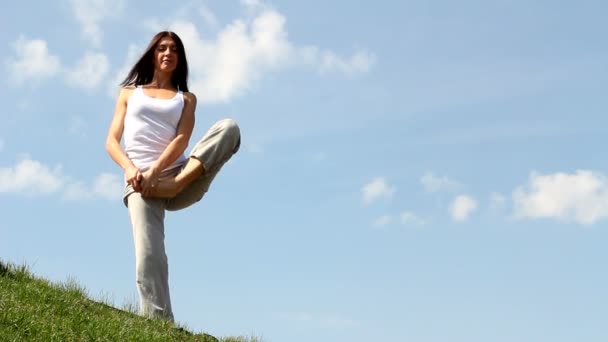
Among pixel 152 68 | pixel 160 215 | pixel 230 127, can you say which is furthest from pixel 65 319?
pixel 152 68

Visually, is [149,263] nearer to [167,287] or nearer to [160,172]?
[167,287]

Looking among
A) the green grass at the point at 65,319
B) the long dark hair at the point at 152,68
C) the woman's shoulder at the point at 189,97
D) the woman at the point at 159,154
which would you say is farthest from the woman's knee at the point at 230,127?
the green grass at the point at 65,319

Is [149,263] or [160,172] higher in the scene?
[160,172]

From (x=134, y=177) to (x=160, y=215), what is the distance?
0.51 metres

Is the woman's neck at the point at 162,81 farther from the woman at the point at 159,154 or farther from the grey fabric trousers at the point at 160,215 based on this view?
the grey fabric trousers at the point at 160,215

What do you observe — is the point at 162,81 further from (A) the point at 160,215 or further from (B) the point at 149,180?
(A) the point at 160,215

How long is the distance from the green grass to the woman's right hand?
1.33m

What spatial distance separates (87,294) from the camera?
994cm

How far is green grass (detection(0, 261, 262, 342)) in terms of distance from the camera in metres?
8.18

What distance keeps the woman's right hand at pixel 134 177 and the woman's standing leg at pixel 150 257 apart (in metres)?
0.13

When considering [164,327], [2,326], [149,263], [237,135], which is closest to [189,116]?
[237,135]

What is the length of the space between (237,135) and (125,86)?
1441mm

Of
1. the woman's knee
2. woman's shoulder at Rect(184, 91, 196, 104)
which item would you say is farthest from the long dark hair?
the woman's knee

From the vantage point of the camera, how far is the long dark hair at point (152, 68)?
386 inches
